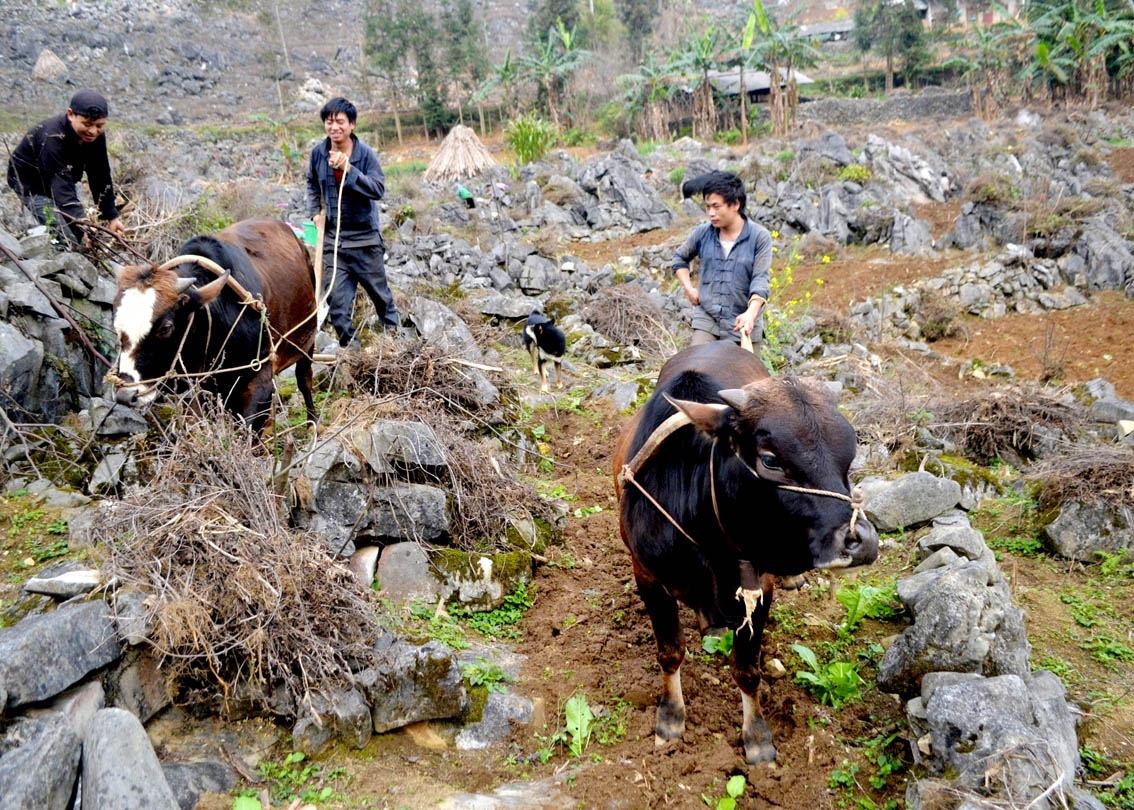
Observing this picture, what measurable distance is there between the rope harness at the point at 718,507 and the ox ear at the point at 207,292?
273 cm

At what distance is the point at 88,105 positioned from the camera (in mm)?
5816

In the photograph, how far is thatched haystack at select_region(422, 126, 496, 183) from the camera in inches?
839

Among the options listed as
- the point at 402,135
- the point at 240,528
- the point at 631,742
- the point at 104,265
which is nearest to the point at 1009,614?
the point at 631,742

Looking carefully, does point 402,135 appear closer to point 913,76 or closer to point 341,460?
point 913,76

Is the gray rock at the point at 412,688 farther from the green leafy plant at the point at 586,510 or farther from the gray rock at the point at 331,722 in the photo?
the green leafy plant at the point at 586,510

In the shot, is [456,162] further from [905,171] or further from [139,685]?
[139,685]

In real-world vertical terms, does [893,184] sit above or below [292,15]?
below

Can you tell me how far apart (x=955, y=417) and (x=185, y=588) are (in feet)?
21.9

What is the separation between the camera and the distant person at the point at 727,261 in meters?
5.11

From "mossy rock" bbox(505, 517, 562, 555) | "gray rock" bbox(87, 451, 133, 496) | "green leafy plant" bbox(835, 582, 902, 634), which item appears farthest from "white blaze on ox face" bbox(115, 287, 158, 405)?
"green leafy plant" bbox(835, 582, 902, 634)

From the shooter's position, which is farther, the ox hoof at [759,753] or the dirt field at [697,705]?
the ox hoof at [759,753]

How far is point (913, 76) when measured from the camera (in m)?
42.2

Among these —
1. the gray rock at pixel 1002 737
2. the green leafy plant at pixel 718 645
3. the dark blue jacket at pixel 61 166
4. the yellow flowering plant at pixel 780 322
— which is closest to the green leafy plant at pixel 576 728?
the green leafy plant at pixel 718 645

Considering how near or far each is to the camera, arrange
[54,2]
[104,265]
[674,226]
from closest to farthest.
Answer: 1. [104,265]
2. [674,226]
3. [54,2]
